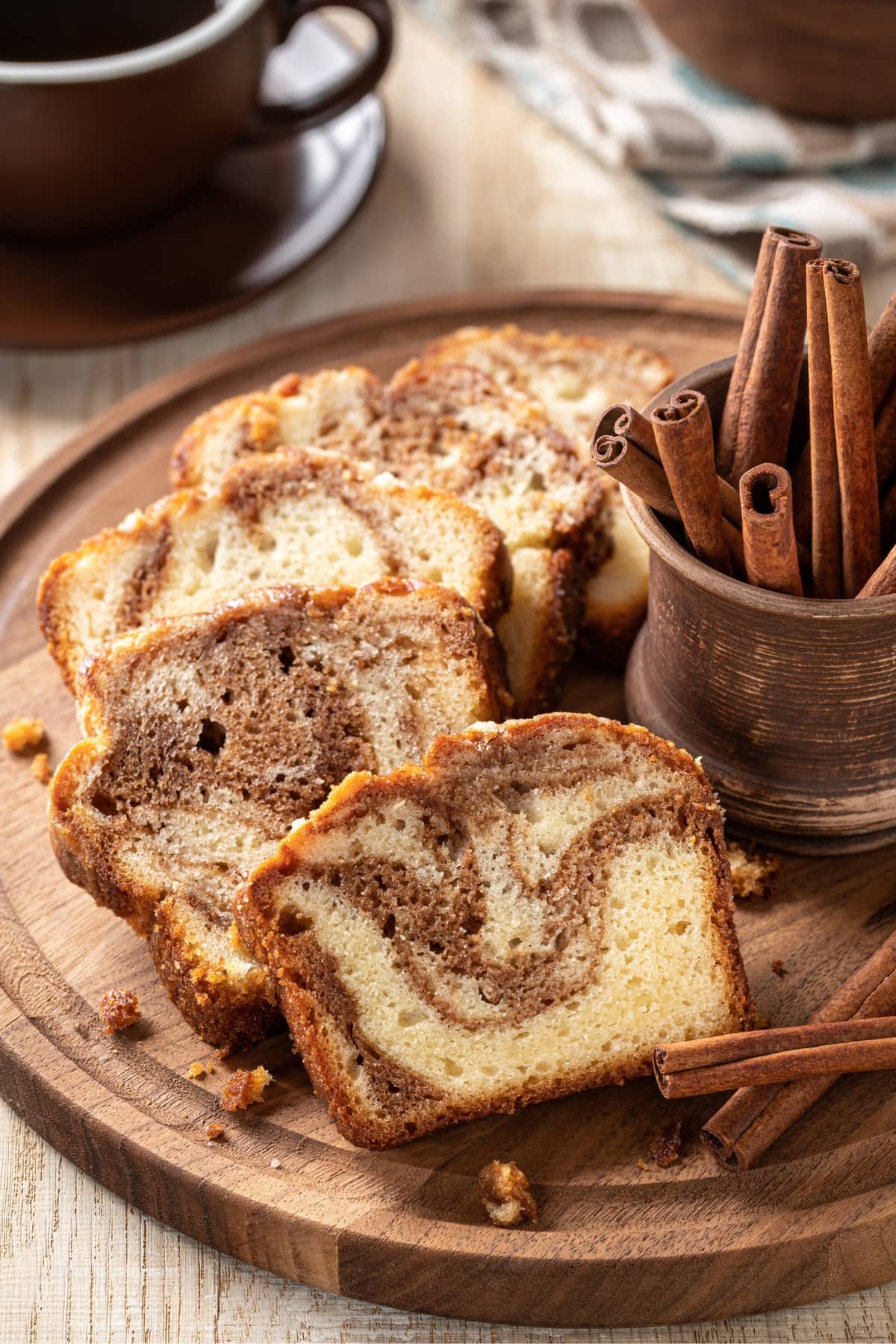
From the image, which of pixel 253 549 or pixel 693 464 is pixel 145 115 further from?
pixel 693 464

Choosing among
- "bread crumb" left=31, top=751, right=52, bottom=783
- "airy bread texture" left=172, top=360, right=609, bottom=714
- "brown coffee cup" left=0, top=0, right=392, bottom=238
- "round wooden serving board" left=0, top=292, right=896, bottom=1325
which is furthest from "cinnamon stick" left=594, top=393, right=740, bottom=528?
"brown coffee cup" left=0, top=0, right=392, bottom=238

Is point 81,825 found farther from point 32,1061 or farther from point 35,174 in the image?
point 35,174

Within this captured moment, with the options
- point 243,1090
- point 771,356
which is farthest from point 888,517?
point 243,1090

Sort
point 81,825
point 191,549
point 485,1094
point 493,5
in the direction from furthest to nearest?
point 493,5, point 191,549, point 81,825, point 485,1094

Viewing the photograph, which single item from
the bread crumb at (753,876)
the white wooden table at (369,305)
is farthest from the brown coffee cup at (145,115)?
the bread crumb at (753,876)

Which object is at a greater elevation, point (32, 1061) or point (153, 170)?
point (153, 170)

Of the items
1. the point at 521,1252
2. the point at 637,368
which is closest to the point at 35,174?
the point at 637,368

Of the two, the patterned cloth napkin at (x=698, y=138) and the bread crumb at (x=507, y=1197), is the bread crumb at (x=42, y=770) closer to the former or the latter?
the bread crumb at (x=507, y=1197)
